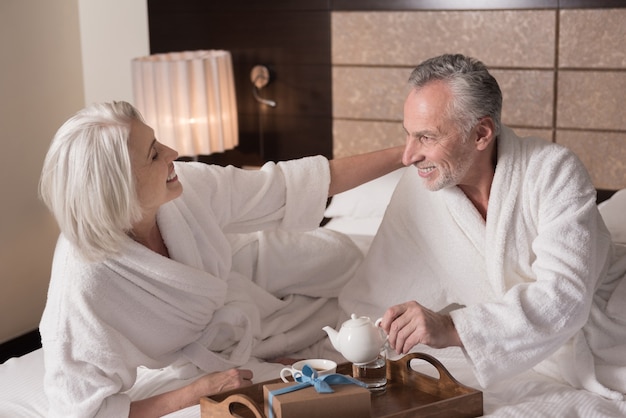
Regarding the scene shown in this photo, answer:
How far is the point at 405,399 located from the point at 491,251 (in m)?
0.48

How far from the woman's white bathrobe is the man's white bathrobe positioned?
171 millimetres

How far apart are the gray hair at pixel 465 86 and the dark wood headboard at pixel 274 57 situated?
1.43m

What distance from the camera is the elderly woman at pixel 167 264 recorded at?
6.57 feet

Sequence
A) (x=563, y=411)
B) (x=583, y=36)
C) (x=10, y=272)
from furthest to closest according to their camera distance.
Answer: (x=10, y=272)
(x=583, y=36)
(x=563, y=411)

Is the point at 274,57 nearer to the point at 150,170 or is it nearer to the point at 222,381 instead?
the point at 150,170

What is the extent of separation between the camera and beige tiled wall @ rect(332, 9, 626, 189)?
3.12 metres

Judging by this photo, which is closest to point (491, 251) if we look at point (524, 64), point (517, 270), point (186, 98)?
point (517, 270)

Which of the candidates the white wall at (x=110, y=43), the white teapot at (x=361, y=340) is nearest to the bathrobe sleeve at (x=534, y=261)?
the white teapot at (x=361, y=340)

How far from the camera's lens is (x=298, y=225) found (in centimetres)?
248

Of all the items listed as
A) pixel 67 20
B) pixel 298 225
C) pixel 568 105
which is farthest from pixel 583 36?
pixel 67 20

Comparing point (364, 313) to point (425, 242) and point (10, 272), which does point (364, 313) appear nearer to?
point (425, 242)

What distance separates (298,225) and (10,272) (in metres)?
1.81

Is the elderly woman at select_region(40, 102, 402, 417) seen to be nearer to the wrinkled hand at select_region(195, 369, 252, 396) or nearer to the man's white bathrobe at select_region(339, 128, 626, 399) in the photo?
the wrinkled hand at select_region(195, 369, 252, 396)

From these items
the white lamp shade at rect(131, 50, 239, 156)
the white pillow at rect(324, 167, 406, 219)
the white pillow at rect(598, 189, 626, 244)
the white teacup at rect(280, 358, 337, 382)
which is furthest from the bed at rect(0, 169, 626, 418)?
the white lamp shade at rect(131, 50, 239, 156)
